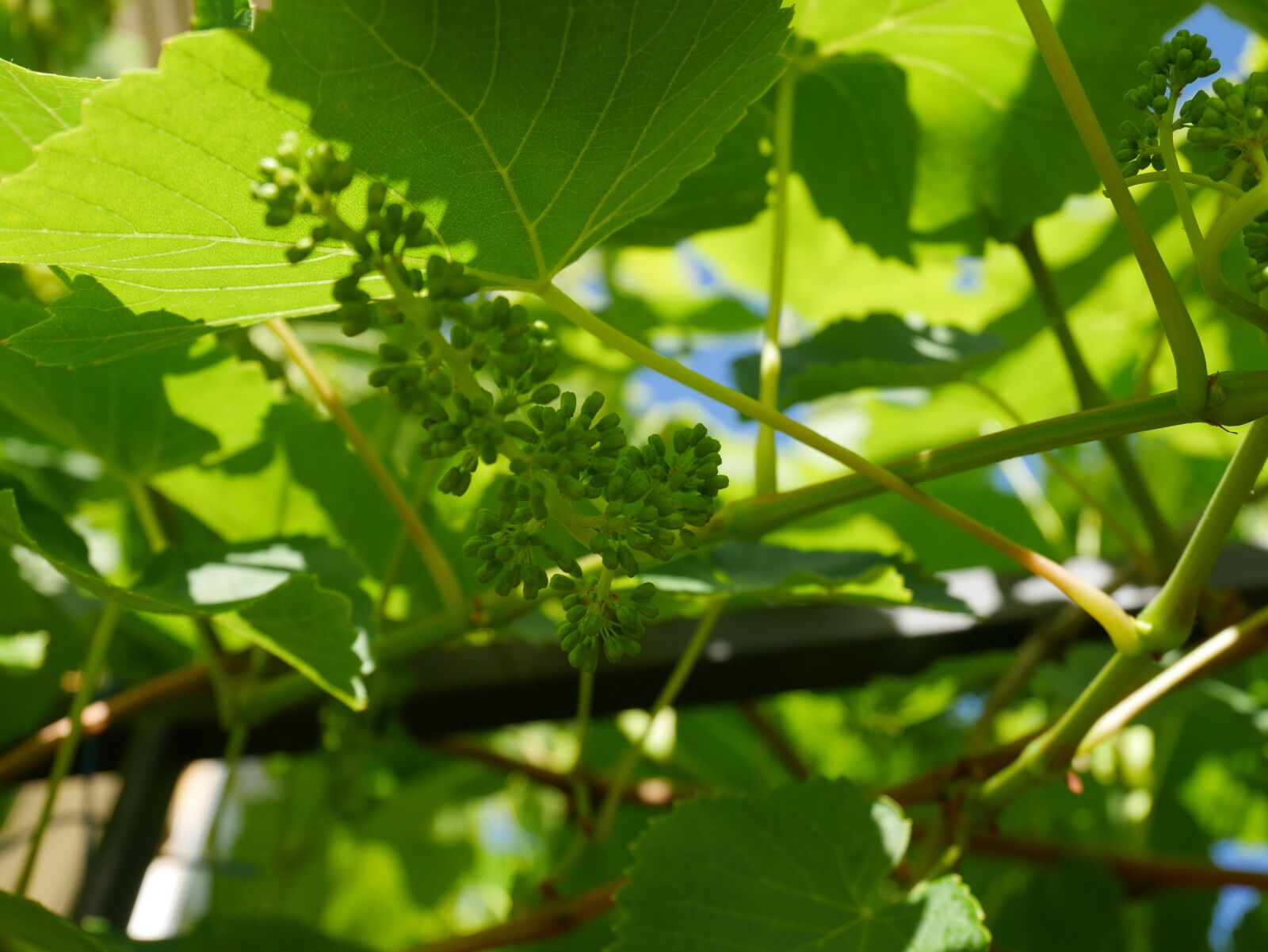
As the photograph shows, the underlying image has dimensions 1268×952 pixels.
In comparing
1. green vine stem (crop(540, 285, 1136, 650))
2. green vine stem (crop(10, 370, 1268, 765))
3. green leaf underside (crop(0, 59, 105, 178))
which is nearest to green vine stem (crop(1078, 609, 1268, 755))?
green vine stem (crop(540, 285, 1136, 650))

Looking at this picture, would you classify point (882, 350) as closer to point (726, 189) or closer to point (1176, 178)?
point (726, 189)

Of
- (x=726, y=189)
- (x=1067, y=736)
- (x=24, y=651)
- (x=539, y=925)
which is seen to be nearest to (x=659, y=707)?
(x=539, y=925)

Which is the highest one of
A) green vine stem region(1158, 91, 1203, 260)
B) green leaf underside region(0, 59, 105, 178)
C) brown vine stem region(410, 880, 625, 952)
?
green leaf underside region(0, 59, 105, 178)

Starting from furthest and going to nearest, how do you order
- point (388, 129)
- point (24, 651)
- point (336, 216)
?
point (24, 651) → point (388, 129) → point (336, 216)

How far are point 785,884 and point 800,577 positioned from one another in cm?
22

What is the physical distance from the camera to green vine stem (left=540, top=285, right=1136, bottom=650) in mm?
610

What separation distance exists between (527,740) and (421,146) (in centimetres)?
160

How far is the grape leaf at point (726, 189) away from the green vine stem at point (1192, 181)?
0.48 metres

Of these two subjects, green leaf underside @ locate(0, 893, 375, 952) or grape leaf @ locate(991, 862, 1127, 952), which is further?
grape leaf @ locate(991, 862, 1127, 952)

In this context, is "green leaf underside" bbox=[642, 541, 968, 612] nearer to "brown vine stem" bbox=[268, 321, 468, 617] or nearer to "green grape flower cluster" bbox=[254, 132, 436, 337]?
"brown vine stem" bbox=[268, 321, 468, 617]

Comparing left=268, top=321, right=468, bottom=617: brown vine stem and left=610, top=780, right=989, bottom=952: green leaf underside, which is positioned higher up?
left=268, top=321, right=468, bottom=617: brown vine stem

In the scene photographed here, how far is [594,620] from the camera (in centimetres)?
49

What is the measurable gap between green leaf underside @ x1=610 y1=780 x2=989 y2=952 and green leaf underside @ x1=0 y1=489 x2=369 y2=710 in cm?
25

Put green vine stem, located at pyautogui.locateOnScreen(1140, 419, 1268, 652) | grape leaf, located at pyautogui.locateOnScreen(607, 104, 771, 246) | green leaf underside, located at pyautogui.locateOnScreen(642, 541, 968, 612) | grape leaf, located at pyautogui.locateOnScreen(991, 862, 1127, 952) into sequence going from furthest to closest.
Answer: grape leaf, located at pyautogui.locateOnScreen(991, 862, 1127, 952), grape leaf, located at pyautogui.locateOnScreen(607, 104, 771, 246), green leaf underside, located at pyautogui.locateOnScreen(642, 541, 968, 612), green vine stem, located at pyautogui.locateOnScreen(1140, 419, 1268, 652)
